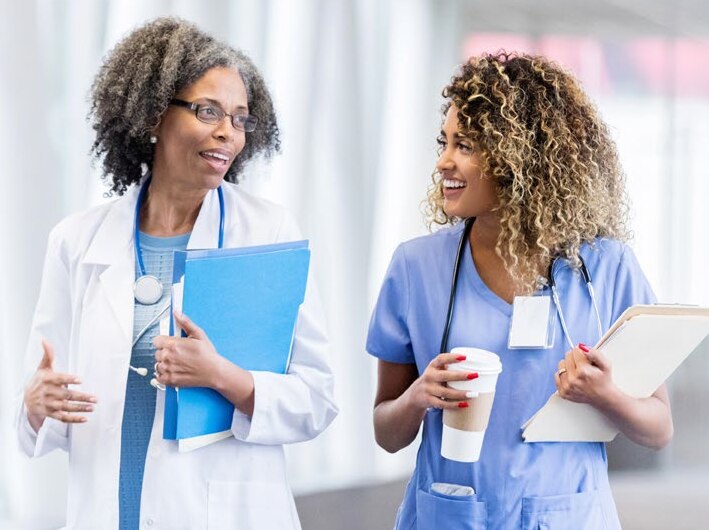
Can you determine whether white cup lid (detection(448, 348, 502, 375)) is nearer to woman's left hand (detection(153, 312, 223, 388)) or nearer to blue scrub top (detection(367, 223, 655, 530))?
blue scrub top (detection(367, 223, 655, 530))

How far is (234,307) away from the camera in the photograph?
147cm

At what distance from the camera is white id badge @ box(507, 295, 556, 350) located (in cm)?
154

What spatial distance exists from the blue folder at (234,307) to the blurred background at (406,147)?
1.31m

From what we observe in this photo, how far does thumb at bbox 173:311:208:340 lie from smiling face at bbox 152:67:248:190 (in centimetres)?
30

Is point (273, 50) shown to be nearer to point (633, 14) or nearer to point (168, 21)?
point (168, 21)

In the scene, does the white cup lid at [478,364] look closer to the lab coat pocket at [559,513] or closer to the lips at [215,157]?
the lab coat pocket at [559,513]

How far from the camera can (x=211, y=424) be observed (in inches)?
59.4

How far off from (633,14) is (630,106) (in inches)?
12.8

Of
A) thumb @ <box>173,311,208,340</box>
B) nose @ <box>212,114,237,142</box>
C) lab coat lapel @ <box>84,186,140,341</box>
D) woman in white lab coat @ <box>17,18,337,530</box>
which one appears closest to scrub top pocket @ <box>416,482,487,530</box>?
woman in white lab coat @ <box>17,18,337,530</box>

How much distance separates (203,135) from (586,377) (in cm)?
78

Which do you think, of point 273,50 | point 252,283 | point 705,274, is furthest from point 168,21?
point 705,274

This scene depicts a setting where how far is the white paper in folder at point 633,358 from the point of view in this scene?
4.55 feet

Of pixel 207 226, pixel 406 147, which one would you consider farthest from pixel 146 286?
pixel 406 147

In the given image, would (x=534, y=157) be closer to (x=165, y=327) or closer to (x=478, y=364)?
(x=478, y=364)
